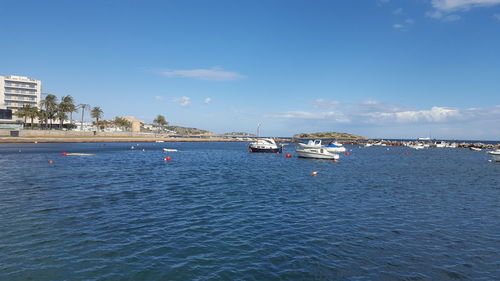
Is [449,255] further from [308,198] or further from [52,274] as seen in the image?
[52,274]

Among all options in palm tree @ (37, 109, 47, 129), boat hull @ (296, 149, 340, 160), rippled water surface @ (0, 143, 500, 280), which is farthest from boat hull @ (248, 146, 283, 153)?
palm tree @ (37, 109, 47, 129)

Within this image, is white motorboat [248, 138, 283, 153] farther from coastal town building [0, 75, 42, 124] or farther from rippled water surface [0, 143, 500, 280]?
coastal town building [0, 75, 42, 124]

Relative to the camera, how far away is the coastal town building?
501ft

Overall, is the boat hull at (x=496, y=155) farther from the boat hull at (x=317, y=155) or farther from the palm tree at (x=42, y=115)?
the palm tree at (x=42, y=115)

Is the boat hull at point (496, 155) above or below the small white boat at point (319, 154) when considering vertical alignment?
above

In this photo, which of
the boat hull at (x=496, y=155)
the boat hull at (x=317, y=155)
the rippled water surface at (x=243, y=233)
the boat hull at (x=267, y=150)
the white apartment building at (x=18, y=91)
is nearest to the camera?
the rippled water surface at (x=243, y=233)

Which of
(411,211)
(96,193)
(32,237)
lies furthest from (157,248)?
(411,211)

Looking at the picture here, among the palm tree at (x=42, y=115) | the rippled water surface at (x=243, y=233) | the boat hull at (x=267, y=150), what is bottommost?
the rippled water surface at (x=243, y=233)

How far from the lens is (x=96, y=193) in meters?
27.0

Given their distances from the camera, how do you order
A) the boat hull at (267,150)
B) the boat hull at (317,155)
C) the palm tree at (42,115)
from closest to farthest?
1. the boat hull at (317,155)
2. the boat hull at (267,150)
3. the palm tree at (42,115)

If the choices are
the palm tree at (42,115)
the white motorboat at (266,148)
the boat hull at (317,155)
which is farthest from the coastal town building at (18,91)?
the boat hull at (317,155)

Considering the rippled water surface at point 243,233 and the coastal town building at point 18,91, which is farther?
the coastal town building at point 18,91

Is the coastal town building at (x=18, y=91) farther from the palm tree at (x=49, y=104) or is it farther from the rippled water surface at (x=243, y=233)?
the rippled water surface at (x=243, y=233)

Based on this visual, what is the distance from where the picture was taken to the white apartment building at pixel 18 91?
502 ft
